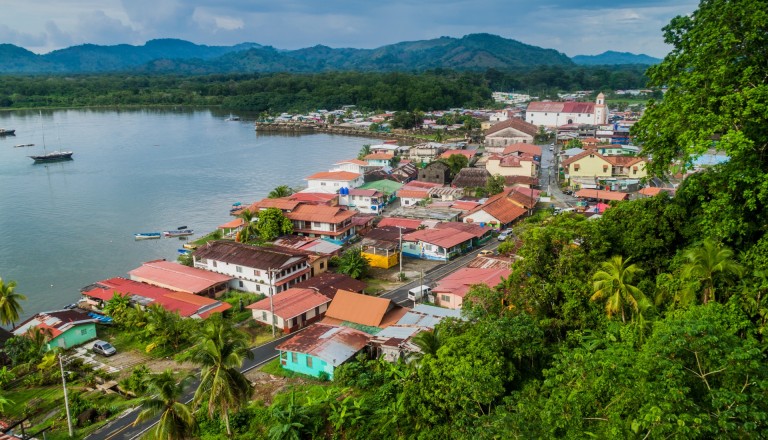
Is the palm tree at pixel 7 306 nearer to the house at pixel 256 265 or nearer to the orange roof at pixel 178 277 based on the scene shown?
the orange roof at pixel 178 277

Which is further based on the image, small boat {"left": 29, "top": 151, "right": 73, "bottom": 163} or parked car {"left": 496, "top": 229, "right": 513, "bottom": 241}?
small boat {"left": 29, "top": 151, "right": 73, "bottom": 163}

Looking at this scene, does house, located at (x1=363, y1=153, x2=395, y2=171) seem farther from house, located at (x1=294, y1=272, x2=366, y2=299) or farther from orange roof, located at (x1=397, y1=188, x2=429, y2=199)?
house, located at (x1=294, y1=272, x2=366, y2=299)

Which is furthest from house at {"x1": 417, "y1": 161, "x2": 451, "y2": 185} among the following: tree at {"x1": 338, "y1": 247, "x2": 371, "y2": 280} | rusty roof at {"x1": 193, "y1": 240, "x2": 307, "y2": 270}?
rusty roof at {"x1": 193, "y1": 240, "x2": 307, "y2": 270}

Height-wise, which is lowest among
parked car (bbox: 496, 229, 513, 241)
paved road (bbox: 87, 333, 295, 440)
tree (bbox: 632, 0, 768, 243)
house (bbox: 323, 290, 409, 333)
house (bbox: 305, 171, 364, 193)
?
paved road (bbox: 87, 333, 295, 440)

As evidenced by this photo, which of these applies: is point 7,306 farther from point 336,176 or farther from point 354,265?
point 336,176

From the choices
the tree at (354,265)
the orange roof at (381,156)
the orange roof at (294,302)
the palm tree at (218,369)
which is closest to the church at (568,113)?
the orange roof at (381,156)

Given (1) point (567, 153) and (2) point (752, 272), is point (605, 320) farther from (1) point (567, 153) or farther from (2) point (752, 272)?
(1) point (567, 153)

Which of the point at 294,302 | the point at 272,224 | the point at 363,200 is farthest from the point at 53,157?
the point at 294,302
